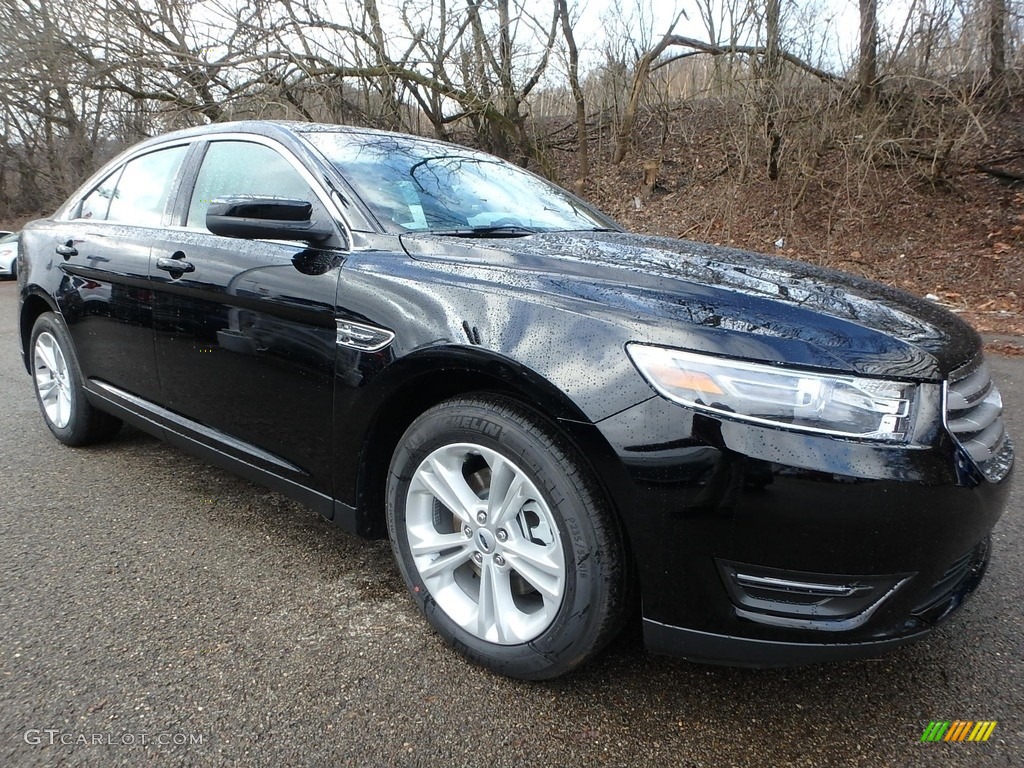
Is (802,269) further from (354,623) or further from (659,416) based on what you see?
(354,623)

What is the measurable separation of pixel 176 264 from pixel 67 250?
1144 mm

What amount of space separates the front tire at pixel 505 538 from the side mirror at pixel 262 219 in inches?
30.1

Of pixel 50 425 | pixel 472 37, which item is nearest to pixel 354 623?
pixel 50 425

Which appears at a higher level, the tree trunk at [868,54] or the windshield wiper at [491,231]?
the tree trunk at [868,54]

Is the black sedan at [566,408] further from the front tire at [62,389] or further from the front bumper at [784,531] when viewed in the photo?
the front tire at [62,389]

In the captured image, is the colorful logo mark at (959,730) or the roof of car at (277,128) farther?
the roof of car at (277,128)

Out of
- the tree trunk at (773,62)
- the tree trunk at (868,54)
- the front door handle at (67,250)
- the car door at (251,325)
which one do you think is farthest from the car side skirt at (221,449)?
the tree trunk at (868,54)

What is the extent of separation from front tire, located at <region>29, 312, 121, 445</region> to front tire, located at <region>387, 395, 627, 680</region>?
232 centimetres

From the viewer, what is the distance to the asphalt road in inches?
64.7

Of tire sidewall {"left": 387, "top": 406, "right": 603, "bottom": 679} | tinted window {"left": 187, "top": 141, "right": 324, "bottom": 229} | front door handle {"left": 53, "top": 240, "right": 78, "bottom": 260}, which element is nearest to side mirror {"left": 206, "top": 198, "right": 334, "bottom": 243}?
tinted window {"left": 187, "top": 141, "right": 324, "bottom": 229}

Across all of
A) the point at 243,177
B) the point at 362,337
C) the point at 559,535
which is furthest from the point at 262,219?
the point at 559,535

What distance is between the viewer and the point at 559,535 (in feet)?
5.66

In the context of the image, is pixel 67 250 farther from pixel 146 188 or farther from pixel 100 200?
pixel 146 188

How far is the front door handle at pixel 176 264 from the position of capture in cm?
267
